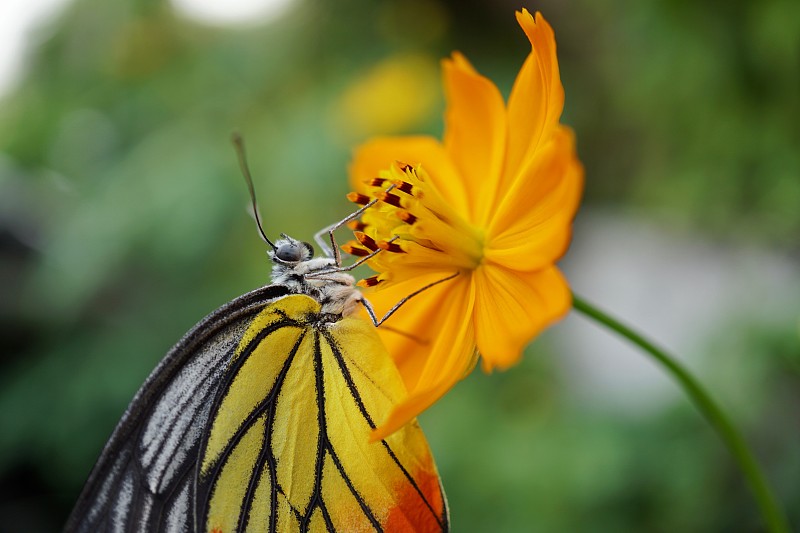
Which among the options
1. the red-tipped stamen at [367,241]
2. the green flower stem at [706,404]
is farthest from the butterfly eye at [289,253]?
the green flower stem at [706,404]

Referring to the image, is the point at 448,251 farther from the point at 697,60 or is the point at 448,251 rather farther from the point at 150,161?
the point at 150,161

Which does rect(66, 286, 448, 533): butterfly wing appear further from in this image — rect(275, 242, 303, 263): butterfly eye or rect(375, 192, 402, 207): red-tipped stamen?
Result: rect(375, 192, 402, 207): red-tipped stamen

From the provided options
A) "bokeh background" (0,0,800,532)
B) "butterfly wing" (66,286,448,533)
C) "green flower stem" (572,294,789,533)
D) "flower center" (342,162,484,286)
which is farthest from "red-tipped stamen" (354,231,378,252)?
"bokeh background" (0,0,800,532)

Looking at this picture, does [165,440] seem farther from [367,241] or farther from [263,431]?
[367,241]

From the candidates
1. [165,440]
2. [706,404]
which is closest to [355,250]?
[165,440]

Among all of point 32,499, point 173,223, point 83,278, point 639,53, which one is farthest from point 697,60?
point 32,499

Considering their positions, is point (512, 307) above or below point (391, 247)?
below
